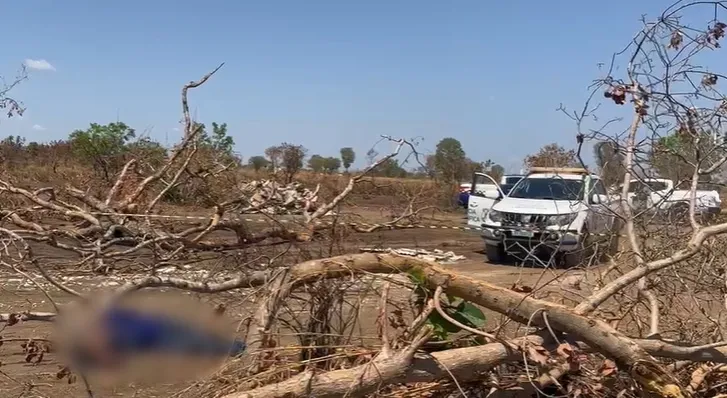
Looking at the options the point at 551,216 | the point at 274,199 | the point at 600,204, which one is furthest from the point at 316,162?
the point at 600,204

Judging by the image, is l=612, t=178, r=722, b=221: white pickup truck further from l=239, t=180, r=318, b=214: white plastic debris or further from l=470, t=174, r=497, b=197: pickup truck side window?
l=470, t=174, r=497, b=197: pickup truck side window

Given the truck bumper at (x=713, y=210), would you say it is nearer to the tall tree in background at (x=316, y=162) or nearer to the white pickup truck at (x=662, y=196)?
the white pickup truck at (x=662, y=196)

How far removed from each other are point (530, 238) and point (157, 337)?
4208 mm

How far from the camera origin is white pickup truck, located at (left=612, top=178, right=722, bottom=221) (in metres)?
5.89

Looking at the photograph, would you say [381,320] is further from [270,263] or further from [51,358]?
[51,358]

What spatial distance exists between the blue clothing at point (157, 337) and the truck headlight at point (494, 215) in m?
9.42

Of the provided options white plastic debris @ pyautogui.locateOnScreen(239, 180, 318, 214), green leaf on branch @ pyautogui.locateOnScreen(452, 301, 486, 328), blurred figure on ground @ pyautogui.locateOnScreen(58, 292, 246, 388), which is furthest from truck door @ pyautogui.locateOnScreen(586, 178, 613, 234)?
blurred figure on ground @ pyautogui.locateOnScreen(58, 292, 246, 388)

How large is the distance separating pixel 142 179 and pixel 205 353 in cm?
418

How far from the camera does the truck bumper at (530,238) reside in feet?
21.7

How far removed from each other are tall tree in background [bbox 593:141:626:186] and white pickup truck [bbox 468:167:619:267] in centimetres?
9

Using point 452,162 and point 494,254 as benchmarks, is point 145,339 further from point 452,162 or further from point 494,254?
point 452,162

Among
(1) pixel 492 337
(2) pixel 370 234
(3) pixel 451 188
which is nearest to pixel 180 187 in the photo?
(2) pixel 370 234

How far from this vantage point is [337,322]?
15.0 feet

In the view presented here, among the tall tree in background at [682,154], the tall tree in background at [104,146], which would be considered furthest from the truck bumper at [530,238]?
the tall tree in background at [104,146]
